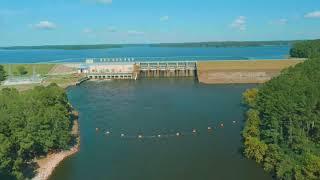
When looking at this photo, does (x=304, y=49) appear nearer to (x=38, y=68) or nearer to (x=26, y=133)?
(x=38, y=68)

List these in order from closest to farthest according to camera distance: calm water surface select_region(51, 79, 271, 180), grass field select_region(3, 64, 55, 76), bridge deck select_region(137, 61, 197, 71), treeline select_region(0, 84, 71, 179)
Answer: treeline select_region(0, 84, 71, 179), calm water surface select_region(51, 79, 271, 180), bridge deck select_region(137, 61, 197, 71), grass field select_region(3, 64, 55, 76)

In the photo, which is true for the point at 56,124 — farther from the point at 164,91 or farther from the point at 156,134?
the point at 164,91

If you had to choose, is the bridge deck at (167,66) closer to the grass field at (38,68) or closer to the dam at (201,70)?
the dam at (201,70)

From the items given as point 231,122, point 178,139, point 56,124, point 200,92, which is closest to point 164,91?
point 200,92

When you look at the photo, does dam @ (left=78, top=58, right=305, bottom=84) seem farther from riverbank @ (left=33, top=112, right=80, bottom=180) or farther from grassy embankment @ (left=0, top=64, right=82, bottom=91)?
riverbank @ (left=33, top=112, right=80, bottom=180)

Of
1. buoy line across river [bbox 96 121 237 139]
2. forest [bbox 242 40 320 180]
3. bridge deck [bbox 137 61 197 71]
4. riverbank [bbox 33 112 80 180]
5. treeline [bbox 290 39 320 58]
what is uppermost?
treeline [bbox 290 39 320 58]

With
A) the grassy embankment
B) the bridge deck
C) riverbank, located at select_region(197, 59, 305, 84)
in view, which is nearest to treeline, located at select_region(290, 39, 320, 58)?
riverbank, located at select_region(197, 59, 305, 84)
